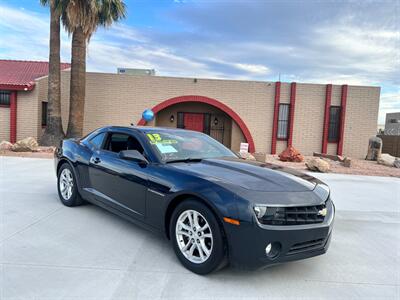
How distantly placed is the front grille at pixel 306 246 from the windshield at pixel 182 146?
162 centimetres

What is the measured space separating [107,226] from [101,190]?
52 cm

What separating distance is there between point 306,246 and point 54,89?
14265 mm

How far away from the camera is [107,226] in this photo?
4.26 metres

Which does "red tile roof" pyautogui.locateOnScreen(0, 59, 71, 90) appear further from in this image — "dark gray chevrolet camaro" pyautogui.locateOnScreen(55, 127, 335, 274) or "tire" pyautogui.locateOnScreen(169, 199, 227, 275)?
"tire" pyautogui.locateOnScreen(169, 199, 227, 275)

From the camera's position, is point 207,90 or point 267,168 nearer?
point 267,168

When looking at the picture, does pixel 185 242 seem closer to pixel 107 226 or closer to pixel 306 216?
pixel 306 216

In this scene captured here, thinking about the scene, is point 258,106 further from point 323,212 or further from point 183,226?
point 183,226

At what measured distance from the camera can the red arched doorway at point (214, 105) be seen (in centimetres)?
1625

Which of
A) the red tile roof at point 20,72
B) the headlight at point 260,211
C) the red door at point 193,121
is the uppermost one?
the red tile roof at point 20,72

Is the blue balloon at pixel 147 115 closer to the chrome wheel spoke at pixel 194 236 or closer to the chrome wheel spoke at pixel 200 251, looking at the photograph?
the chrome wheel spoke at pixel 194 236

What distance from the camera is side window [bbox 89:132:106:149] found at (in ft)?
15.6

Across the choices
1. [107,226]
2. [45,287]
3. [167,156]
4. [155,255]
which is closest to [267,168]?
[167,156]

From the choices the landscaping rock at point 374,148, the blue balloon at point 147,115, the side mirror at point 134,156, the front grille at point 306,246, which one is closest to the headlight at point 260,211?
the front grille at point 306,246

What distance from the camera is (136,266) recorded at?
3.16 metres
